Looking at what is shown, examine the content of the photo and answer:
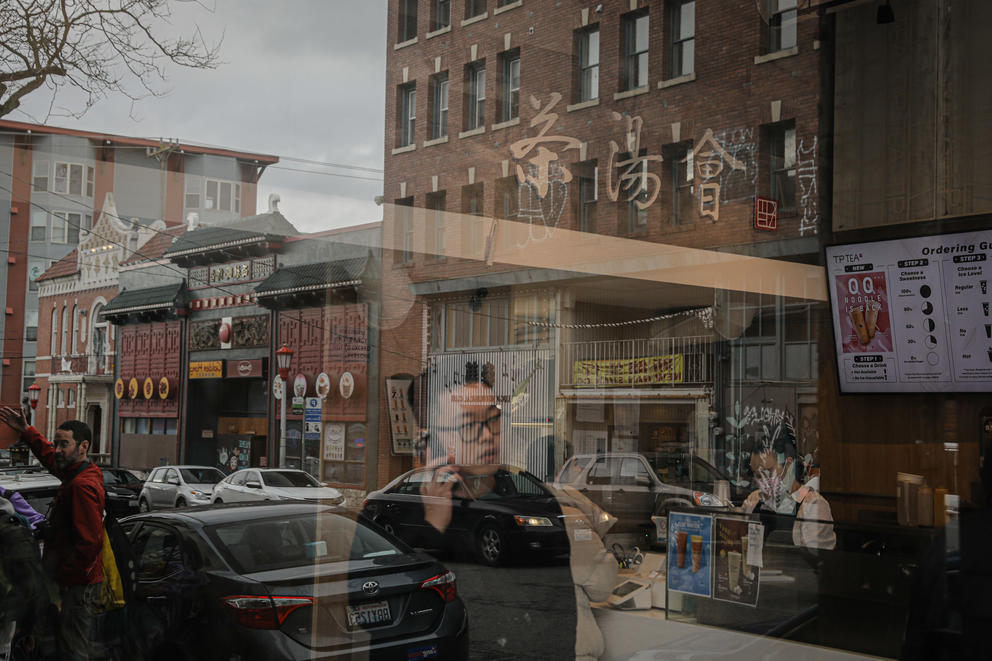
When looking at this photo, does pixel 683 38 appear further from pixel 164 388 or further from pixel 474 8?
pixel 164 388

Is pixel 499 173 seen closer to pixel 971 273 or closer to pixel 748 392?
pixel 748 392

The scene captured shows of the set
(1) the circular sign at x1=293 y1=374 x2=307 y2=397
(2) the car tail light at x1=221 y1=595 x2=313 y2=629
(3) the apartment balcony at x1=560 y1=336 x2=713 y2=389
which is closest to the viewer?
(2) the car tail light at x1=221 y1=595 x2=313 y2=629

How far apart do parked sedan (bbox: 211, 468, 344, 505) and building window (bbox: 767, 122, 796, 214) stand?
89.6 inches

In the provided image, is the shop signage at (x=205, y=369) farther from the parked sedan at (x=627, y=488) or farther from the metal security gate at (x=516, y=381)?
the parked sedan at (x=627, y=488)

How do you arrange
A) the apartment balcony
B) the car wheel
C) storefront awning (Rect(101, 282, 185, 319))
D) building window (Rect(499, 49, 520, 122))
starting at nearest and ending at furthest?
1. the apartment balcony
2. storefront awning (Rect(101, 282, 185, 319))
3. building window (Rect(499, 49, 520, 122))
4. the car wheel

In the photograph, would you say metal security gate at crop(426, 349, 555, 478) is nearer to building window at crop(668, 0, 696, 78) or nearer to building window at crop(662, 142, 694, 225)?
building window at crop(662, 142, 694, 225)

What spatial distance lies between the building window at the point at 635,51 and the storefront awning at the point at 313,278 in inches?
52.1

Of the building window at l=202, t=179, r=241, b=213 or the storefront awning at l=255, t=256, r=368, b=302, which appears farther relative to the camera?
the building window at l=202, t=179, r=241, b=213

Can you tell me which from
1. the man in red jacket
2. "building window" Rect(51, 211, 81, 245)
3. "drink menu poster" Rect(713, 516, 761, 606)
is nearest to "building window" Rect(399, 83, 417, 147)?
"building window" Rect(51, 211, 81, 245)

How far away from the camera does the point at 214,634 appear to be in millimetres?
3244

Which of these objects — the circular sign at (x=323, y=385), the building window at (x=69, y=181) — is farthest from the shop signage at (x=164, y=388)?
the building window at (x=69, y=181)

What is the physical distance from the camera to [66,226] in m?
3.57

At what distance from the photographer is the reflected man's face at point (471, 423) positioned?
366 centimetres

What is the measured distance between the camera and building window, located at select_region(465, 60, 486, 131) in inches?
140
